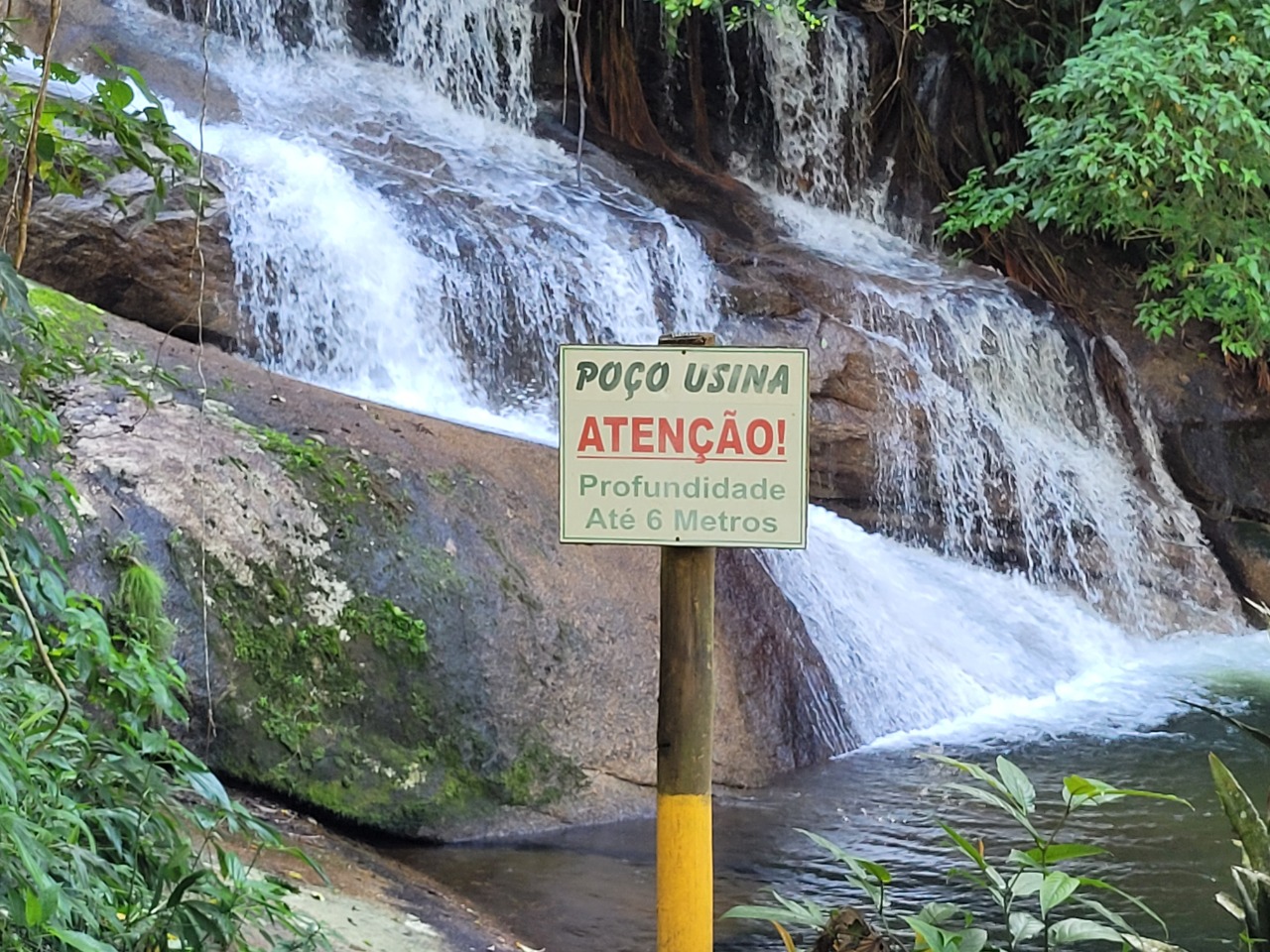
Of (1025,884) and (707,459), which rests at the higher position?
(707,459)

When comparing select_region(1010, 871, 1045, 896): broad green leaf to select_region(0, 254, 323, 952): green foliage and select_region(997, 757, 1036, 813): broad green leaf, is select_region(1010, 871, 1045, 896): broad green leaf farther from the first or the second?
select_region(0, 254, 323, 952): green foliage

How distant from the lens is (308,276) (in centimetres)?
854

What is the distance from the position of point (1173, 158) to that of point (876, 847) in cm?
691

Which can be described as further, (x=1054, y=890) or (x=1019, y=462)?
(x=1019, y=462)

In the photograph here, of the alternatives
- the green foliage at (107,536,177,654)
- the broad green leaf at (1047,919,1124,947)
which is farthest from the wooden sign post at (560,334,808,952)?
the green foliage at (107,536,177,654)

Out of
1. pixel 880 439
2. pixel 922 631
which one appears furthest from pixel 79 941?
pixel 880 439

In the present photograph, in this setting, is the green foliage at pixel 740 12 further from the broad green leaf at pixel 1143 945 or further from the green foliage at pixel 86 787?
the broad green leaf at pixel 1143 945

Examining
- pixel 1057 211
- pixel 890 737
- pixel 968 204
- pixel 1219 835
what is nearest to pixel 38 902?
pixel 1219 835

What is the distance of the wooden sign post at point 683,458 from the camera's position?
9.29 feet

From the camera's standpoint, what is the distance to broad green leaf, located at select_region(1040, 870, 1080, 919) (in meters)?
2.10

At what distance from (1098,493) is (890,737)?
4.43 metres

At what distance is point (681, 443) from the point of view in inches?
112

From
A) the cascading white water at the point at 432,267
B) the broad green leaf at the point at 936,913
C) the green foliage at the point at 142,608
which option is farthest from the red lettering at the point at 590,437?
the cascading white water at the point at 432,267

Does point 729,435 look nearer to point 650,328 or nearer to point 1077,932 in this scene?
point 1077,932
